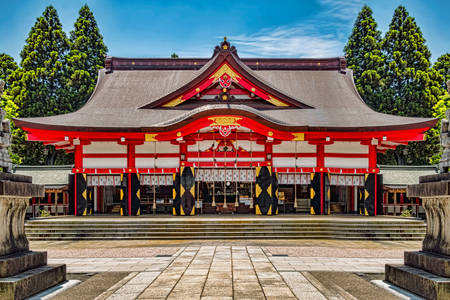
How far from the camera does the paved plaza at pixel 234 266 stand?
7.28 meters

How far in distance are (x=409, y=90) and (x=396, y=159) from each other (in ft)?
18.7

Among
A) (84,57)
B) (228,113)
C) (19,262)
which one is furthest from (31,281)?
(84,57)

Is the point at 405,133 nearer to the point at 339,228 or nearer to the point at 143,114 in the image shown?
the point at 339,228

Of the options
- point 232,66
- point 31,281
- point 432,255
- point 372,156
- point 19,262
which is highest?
point 232,66

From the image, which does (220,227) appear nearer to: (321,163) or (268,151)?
(268,151)

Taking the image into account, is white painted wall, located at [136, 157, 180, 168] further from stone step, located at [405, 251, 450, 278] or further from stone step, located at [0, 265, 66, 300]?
stone step, located at [405, 251, 450, 278]

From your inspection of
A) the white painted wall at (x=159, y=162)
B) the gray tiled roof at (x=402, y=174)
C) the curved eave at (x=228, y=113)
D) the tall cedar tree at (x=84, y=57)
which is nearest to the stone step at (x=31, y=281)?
the curved eave at (x=228, y=113)

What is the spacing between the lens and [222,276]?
8336mm

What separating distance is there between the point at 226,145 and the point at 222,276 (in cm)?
1181

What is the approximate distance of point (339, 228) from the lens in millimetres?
16203

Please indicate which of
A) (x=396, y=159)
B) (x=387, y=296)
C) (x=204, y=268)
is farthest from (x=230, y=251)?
(x=396, y=159)

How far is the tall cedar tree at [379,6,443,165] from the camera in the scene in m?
32.5

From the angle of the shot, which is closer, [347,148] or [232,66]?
[347,148]

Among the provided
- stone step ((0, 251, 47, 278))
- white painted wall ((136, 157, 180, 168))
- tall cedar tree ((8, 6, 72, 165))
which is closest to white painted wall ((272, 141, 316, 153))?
white painted wall ((136, 157, 180, 168))
